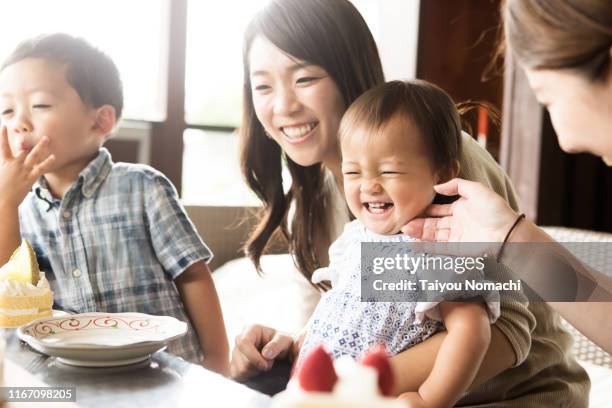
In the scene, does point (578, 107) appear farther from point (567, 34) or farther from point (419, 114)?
point (419, 114)

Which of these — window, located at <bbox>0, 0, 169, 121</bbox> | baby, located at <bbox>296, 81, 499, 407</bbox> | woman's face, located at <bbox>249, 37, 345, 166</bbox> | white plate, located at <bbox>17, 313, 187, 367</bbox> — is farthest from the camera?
window, located at <bbox>0, 0, 169, 121</bbox>

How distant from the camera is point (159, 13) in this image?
3.66 m

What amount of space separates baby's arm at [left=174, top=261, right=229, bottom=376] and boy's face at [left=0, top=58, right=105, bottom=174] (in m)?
0.41

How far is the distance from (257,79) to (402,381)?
74 cm

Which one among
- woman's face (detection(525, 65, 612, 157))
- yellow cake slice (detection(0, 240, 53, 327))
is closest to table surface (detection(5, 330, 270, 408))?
yellow cake slice (detection(0, 240, 53, 327))

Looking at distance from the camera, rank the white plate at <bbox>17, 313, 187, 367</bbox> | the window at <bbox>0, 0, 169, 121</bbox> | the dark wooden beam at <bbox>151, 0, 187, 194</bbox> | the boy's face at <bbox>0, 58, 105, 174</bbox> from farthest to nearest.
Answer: the dark wooden beam at <bbox>151, 0, 187, 194</bbox> < the window at <bbox>0, 0, 169, 121</bbox> < the boy's face at <bbox>0, 58, 105, 174</bbox> < the white plate at <bbox>17, 313, 187, 367</bbox>

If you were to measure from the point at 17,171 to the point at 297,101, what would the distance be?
0.63 m

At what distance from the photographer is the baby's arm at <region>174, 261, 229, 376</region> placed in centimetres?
178

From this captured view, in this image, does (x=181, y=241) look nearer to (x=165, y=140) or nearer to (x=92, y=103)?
(x=92, y=103)

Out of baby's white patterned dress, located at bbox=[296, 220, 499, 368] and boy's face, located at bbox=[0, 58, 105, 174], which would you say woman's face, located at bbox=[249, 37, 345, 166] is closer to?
baby's white patterned dress, located at bbox=[296, 220, 499, 368]

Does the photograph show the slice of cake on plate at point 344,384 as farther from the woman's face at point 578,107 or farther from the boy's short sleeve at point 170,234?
the boy's short sleeve at point 170,234

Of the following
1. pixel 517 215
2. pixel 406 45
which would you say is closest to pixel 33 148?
pixel 517 215

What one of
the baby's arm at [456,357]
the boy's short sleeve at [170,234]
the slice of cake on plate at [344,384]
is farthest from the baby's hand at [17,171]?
the slice of cake on plate at [344,384]

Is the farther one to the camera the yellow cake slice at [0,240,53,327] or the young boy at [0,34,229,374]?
the young boy at [0,34,229,374]
